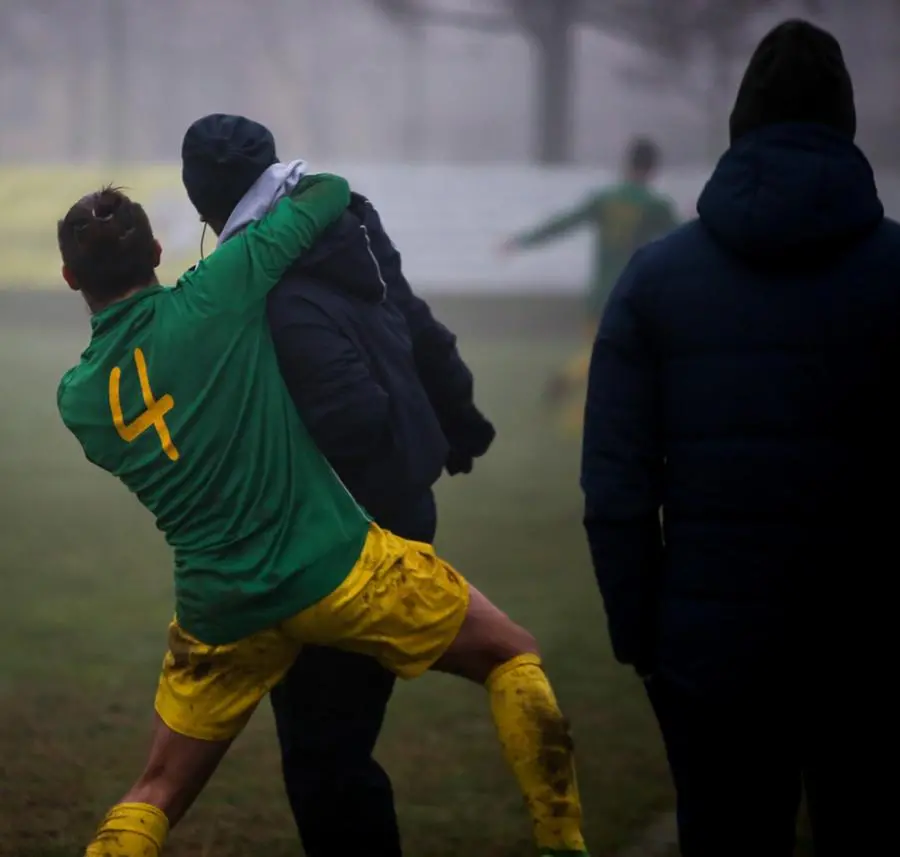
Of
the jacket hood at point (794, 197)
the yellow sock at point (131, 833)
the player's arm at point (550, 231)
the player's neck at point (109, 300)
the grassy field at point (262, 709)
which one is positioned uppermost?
the jacket hood at point (794, 197)

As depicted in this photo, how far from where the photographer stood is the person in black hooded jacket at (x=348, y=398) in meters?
2.69

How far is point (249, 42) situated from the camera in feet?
77.9

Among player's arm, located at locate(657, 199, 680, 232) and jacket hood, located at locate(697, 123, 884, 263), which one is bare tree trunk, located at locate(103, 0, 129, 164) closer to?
player's arm, located at locate(657, 199, 680, 232)

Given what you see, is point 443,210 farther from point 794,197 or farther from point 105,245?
point 794,197

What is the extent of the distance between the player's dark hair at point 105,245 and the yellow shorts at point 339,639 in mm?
586

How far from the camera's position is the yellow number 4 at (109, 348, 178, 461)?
8.61ft

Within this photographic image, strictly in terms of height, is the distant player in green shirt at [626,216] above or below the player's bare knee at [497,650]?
above

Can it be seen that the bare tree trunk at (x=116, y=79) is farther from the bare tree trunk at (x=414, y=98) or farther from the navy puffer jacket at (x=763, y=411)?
the navy puffer jacket at (x=763, y=411)

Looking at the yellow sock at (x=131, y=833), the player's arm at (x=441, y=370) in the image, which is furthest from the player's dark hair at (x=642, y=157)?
the yellow sock at (x=131, y=833)

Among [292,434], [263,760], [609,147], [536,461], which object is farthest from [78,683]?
[609,147]

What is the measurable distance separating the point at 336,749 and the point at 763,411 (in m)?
1.12

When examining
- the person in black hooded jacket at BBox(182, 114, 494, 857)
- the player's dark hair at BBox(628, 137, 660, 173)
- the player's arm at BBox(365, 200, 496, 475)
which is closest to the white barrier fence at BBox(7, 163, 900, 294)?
the player's dark hair at BBox(628, 137, 660, 173)

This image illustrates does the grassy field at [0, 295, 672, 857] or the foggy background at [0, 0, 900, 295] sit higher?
the foggy background at [0, 0, 900, 295]

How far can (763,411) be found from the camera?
2178 millimetres
